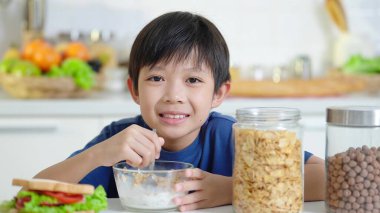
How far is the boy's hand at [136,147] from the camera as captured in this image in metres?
1.06

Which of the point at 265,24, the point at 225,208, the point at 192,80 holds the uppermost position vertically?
the point at 265,24

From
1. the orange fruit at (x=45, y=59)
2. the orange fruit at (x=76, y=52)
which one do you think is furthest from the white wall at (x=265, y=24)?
the orange fruit at (x=45, y=59)

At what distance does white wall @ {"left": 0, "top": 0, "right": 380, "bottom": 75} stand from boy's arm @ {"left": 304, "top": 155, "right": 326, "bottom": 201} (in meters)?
1.88

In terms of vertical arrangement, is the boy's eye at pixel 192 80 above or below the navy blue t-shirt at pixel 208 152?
above

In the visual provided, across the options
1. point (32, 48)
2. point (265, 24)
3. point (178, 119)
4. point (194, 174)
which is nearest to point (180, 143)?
point (178, 119)

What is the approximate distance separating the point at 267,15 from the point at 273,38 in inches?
4.4

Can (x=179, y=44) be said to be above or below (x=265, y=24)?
below

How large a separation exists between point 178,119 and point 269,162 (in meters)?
0.32

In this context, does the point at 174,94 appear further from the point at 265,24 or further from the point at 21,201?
the point at 265,24

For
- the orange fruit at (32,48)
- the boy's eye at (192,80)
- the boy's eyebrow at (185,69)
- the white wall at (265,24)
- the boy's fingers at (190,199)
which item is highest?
the white wall at (265,24)

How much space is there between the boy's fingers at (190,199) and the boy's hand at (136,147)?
3.1 inches

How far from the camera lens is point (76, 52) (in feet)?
8.64

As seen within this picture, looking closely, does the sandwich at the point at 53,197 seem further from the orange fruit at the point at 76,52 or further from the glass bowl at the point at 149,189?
the orange fruit at the point at 76,52

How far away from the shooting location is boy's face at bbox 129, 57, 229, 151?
4.00ft
